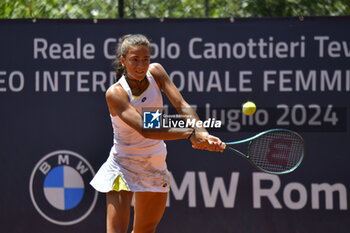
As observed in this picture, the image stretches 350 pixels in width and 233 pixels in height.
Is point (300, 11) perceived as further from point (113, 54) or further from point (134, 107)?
point (134, 107)

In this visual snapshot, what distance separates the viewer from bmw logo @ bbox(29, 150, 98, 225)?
438 centimetres

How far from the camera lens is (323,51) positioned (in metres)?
4.23

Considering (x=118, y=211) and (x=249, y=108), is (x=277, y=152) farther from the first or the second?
(x=118, y=211)

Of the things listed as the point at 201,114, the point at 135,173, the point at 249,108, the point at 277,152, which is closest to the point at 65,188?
the point at 201,114

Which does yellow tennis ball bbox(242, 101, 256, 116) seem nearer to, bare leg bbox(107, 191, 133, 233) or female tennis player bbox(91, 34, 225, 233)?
female tennis player bbox(91, 34, 225, 233)

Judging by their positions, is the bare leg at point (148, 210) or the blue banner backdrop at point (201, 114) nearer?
the bare leg at point (148, 210)

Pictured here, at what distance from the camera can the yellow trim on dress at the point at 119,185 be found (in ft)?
10.4

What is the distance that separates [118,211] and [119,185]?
149 millimetres

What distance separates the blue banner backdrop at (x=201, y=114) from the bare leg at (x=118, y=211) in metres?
1.17

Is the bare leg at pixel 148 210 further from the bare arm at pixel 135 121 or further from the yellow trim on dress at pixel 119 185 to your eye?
the bare arm at pixel 135 121

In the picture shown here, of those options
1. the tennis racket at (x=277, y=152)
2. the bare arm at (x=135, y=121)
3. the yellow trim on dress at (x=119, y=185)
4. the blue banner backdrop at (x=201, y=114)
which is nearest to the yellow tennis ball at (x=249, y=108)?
the tennis racket at (x=277, y=152)

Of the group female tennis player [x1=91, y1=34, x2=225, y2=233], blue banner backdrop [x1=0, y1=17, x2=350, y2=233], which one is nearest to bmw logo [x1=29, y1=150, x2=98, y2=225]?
blue banner backdrop [x1=0, y1=17, x2=350, y2=233]

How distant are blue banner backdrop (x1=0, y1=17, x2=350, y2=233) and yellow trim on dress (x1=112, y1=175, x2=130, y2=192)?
3.74 feet

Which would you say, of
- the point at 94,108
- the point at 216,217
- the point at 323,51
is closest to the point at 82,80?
the point at 94,108
